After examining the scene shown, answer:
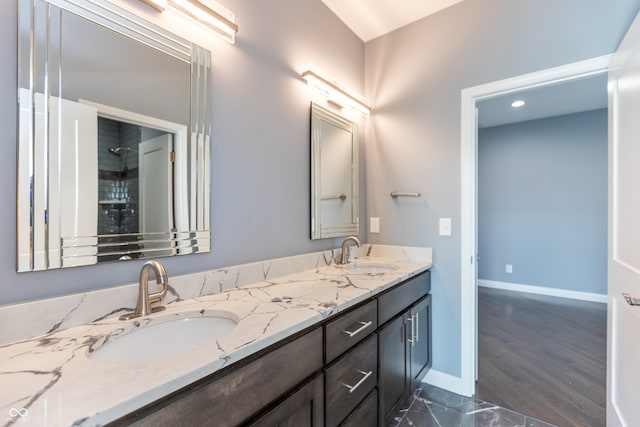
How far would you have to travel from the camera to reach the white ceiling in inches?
76.9

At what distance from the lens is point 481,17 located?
186cm

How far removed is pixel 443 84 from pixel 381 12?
68 cm

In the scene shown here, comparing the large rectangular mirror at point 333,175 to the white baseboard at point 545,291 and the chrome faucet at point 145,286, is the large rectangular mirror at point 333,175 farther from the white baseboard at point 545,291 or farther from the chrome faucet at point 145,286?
the white baseboard at point 545,291

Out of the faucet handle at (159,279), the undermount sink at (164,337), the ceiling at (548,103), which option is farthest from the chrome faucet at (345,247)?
the ceiling at (548,103)

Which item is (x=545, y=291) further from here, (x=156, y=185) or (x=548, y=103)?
(x=156, y=185)

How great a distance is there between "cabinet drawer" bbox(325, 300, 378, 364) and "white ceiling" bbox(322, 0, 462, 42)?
6.38 feet

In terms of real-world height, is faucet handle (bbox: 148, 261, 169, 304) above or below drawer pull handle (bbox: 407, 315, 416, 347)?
above

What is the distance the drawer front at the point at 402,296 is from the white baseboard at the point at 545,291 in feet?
10.0

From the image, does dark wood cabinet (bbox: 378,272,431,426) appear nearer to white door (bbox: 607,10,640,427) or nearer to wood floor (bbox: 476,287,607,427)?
wood floor (bbox: 476,287,607,427)

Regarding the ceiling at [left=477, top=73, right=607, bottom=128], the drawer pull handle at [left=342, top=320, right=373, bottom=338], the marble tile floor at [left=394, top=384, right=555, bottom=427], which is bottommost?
the marble tile floor at [left=394, top=384, right=555, bottom=427]

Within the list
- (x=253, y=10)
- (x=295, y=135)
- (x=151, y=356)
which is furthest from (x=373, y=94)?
(x=151, y=356)

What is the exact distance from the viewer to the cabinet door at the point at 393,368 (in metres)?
1.38

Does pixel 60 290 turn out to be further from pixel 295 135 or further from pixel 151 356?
pixel 295 135

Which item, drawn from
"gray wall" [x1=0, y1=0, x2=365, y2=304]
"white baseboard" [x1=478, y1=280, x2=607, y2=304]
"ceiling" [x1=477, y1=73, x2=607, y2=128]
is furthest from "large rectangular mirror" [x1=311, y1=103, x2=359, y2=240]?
"white baseboard" [x1=478, y1=280, x2=607, y2=304]
